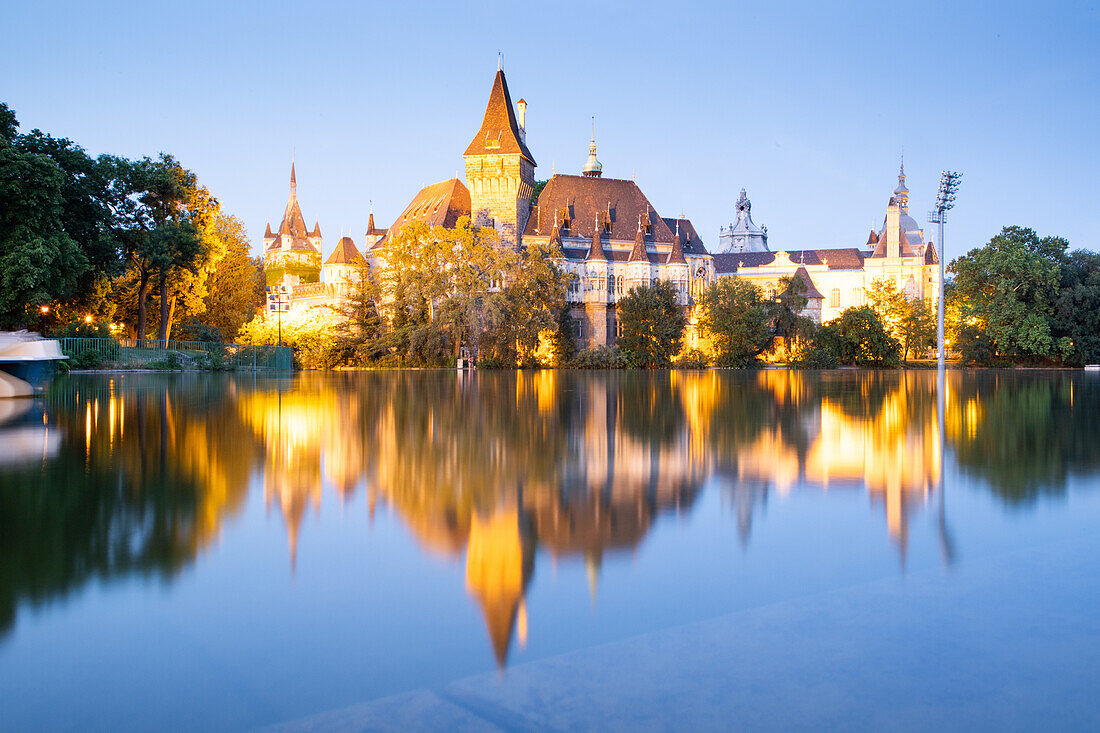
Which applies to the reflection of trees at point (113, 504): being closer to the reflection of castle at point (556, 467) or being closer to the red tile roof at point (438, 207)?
the reflection of castle at point (556, 467)

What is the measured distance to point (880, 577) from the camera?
4.03m

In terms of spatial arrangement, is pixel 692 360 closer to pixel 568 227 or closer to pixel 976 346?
pixel 976 346

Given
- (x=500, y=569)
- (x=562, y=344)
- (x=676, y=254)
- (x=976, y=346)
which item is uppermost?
(x=676, y=254)

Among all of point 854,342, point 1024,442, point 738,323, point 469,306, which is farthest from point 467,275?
point 1024,442

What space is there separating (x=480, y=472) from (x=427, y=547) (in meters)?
2.72

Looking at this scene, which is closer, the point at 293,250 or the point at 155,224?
the point at 155,224

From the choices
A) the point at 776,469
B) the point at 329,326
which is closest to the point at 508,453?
the point at 776,469

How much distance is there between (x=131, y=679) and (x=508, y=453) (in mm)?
6014

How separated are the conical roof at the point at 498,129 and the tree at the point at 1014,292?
119 ft

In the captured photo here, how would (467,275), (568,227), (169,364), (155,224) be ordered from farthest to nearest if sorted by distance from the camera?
(568,227) → (467,275) → (155,224) → (169,364)

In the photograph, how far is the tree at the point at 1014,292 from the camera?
5194cm

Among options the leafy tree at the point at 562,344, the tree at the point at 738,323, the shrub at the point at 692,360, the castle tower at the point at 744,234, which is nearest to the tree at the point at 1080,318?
the tree at the point at 738,323

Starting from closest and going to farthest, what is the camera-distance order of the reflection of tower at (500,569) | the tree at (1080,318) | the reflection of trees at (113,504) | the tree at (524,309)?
the reflection of tower at (500,569) < the reflection of trees at (113,504) < the tree at (1080,318) < the tree at (524,309)

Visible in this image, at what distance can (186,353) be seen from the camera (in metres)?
36.8
